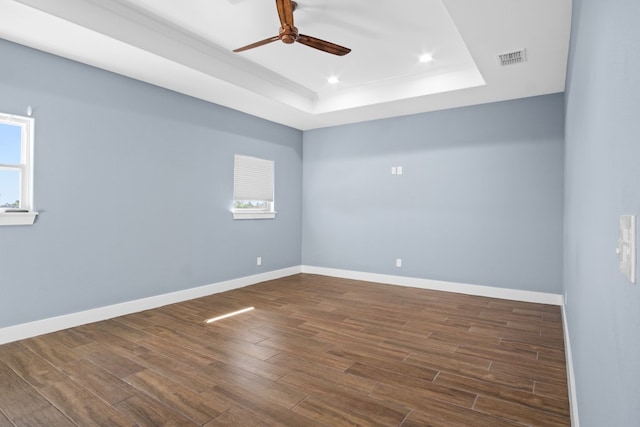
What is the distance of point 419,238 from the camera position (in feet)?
17.3

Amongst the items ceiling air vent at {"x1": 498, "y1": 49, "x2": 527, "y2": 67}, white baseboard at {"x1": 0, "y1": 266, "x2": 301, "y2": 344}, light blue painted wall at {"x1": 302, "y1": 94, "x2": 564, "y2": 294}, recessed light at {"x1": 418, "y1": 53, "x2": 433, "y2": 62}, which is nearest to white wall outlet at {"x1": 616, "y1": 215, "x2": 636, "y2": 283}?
ceiling air vent at {"x1": 498, "y1": 49, "x2": 527, "y2": 67}

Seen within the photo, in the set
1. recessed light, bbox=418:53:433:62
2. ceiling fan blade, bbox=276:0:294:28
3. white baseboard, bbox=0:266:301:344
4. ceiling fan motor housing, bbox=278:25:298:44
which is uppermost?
recessed light, bbox=418:53:433:62

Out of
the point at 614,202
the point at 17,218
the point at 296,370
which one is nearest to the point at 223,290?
the point at 17,218

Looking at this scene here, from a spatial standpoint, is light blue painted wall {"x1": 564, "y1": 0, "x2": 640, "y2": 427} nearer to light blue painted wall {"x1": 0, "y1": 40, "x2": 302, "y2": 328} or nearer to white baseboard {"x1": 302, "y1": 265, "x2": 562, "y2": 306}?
white baseboard {"x1": 302, "y1": 265, "x2": 562, "y2": 306}

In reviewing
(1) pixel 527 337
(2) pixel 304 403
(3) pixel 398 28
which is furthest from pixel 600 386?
(3) pixel 398 28

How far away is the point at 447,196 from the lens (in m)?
5.07

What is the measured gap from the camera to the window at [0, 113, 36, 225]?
122 inches

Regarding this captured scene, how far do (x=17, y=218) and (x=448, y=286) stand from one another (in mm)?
5001

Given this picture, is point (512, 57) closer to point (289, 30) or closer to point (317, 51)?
point (317, 51)

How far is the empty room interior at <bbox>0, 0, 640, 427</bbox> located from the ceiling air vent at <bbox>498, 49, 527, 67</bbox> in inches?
0.9

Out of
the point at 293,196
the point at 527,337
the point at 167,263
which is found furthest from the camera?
the point at 293,196

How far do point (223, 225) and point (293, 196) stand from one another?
1677 millimetres

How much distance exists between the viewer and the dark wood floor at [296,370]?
2.02 m

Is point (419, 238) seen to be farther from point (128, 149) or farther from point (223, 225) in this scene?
point (128, 149)
